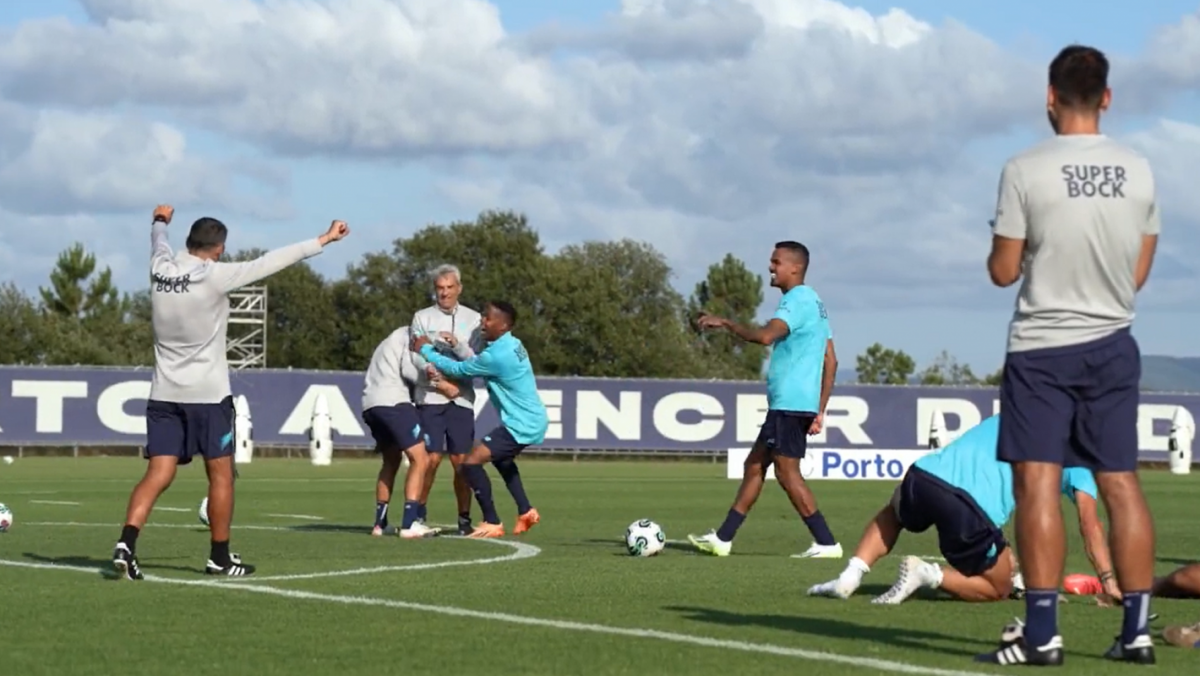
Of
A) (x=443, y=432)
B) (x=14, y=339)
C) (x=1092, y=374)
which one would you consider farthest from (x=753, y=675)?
(x=14, y=339)

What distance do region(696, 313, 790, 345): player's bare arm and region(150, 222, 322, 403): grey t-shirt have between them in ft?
8.00

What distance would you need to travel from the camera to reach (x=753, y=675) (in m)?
7.54

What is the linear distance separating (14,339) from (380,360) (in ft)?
269

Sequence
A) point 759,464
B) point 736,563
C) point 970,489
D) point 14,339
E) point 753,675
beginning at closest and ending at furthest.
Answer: point 753,675
point 970,489
point 736,563
point 759,464
point 14,339

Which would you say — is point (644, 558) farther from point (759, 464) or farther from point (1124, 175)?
point (1124, 175)

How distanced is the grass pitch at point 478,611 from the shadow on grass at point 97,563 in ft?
0.09

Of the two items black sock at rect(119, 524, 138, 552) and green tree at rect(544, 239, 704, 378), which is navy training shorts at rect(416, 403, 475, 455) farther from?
green tree at rect(544, 239, 704, 378)

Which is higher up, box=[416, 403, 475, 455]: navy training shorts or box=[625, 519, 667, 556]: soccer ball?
box=[416, 403, 475, 455]: navy training shorts

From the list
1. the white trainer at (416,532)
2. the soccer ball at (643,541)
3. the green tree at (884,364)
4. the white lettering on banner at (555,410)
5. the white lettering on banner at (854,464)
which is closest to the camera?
the soccer ball at (643,541)

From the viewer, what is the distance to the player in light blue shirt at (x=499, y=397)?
16.7 meters

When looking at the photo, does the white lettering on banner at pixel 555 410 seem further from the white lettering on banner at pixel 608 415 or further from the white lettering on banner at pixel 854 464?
the white lettering on banner at pixel 854 464

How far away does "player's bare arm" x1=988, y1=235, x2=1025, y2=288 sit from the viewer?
302 inches

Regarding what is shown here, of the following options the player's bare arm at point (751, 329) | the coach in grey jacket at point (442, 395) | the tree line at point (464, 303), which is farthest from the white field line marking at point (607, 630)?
the tree line at point (464, 303)

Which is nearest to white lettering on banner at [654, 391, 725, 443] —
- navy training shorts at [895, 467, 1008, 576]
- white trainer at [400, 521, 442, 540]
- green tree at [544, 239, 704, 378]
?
white trainer at [400, 521, 442, 540]
